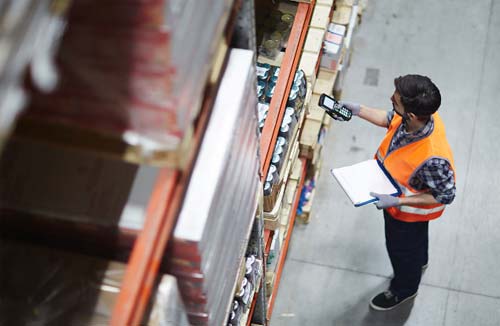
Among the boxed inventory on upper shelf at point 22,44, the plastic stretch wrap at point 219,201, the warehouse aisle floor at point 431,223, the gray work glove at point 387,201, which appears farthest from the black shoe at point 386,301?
the boxed inventory on upper shelf at point 22,44

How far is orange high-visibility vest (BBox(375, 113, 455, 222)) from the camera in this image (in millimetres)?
4215

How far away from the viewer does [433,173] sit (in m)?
4.23

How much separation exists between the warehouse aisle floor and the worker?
2.07 ft

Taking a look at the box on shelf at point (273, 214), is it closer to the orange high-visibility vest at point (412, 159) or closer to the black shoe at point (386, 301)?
the orange high-visibility vest at point (412, 159)

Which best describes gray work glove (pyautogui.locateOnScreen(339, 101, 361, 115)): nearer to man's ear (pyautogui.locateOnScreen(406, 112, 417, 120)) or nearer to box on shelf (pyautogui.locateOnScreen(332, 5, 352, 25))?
man's ear (pyautogui.locateOnScreen(406, 112, 417, 120))

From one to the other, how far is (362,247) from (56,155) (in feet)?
13.5

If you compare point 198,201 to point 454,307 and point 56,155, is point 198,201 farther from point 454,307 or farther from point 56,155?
point 454,307

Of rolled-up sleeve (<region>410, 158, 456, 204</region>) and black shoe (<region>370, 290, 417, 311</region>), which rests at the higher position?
rolled-up sleeve (<region>410, 158, 456, 204</region>)

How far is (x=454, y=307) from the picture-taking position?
572 centimetres

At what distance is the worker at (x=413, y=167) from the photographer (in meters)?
4.17

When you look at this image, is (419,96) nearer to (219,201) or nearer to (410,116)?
(410,116)

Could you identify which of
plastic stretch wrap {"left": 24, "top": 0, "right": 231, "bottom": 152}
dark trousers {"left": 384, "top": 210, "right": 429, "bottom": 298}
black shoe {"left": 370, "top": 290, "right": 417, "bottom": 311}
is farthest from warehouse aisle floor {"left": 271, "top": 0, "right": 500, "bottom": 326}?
plastic stretch wrap {"left": 24, "top": 0, "right": 231, "bottom": 152}

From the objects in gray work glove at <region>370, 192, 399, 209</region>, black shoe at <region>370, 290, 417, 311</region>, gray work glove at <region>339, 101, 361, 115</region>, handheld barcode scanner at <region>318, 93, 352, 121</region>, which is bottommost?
black shoe at <region>370, 290, 417, 311</region>

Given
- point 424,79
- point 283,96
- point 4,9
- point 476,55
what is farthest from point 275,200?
point 476,55
